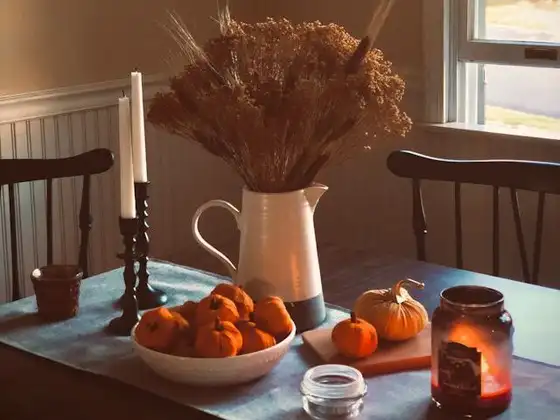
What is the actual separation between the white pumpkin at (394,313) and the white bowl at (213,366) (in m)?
0.17

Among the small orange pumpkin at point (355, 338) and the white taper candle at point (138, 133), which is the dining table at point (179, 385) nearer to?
the small orange pumpkin at point (355, 338)

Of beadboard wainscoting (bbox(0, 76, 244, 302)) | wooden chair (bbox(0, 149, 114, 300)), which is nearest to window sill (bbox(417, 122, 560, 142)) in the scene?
beadboard wainscoting (bbox(0, 76, 244, 302))

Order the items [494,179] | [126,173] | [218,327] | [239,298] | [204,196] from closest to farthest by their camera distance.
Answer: [218,327], [239,298], [126,173], [494,179], [204,196]

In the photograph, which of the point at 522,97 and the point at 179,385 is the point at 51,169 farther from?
the point at 522,97

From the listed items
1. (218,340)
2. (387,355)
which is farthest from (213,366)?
(387,355)

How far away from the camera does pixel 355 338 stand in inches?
56.8

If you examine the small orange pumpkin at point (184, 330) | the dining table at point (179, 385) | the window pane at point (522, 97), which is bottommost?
the dining table at point (179, 385)

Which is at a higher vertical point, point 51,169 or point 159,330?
point 51,169

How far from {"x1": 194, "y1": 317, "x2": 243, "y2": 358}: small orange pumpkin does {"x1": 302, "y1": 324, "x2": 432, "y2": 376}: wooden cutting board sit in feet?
0.56

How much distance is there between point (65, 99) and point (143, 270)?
111 cm

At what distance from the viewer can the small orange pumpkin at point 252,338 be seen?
4.56 feet

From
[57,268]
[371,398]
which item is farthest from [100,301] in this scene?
[371,398]

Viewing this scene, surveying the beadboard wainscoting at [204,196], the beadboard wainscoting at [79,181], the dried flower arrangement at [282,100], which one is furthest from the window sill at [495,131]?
the dried flower arrangement at [282,100]

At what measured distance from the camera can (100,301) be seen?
70.4 inches
